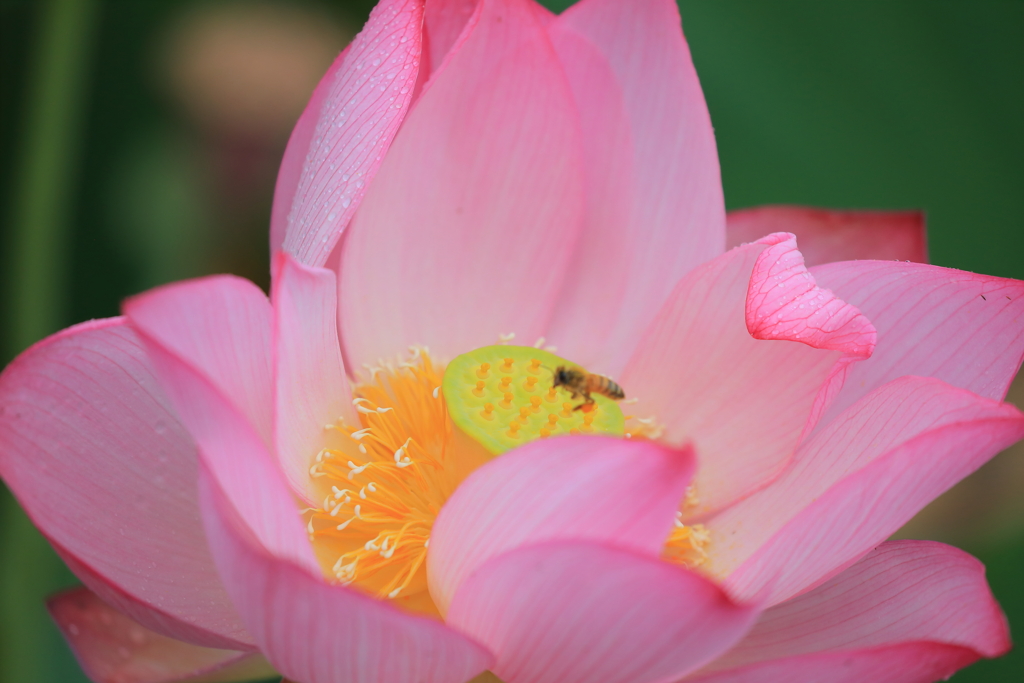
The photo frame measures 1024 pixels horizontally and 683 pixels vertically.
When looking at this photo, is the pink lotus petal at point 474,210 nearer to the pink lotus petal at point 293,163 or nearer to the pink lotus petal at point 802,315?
the pink lotus petal at point 293,163

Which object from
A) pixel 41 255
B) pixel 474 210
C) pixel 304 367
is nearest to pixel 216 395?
pixel 304 367

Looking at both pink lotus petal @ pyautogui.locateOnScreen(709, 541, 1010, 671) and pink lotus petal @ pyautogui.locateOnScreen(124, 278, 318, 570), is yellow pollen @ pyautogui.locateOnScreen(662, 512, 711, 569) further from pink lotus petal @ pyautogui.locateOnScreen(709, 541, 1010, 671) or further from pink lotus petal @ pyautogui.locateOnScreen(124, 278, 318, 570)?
pink lotus petal @ pyautogui.locateOnScreen(124, 278, 318, 570)

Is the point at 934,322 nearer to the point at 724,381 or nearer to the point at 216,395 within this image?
the point at 724,381

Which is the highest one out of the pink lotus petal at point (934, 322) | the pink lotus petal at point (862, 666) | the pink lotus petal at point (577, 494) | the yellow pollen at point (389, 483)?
the pink lotus petal at point (934, 322)

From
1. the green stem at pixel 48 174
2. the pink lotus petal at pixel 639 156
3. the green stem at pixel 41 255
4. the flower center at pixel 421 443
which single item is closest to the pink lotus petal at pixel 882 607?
the flower center at pixel 421 443

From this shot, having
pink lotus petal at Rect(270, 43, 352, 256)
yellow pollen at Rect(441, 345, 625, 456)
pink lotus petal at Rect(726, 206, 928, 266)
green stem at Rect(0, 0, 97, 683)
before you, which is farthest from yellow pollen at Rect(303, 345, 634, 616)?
green stem at Rect(0, 0, 97, 683)
